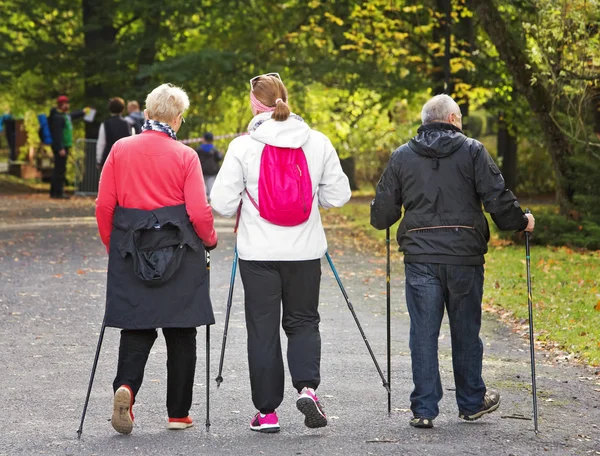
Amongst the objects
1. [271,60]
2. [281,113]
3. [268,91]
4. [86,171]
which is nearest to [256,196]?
[281,113]

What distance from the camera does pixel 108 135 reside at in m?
20.8

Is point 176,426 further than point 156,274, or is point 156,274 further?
point 176,426

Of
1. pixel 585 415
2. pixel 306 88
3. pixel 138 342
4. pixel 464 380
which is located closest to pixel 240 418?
pixel 138 342

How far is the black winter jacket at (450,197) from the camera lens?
6.61m

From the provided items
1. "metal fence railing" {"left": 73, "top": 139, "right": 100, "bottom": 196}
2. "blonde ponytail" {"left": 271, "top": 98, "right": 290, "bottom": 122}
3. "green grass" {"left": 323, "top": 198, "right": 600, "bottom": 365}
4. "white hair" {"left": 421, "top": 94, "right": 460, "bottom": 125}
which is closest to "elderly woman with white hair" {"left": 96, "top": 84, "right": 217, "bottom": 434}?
"blonde ponytail" {"left": 271, "top": 98, "right": 290, "bottom": 122}

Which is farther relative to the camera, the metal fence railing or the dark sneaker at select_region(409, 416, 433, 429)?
the metal fence railing

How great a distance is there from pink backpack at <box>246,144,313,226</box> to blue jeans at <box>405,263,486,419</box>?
752 millimetres

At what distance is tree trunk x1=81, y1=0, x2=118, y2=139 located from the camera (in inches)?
1241

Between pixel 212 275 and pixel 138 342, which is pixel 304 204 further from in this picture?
pixel 212 275

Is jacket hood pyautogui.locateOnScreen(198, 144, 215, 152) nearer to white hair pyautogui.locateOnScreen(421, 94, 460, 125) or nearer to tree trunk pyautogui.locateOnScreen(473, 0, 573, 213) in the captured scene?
tree trunk pyautogui.locateOnScreen(473, 0, 573, 213)

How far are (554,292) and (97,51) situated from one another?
21.8 metres

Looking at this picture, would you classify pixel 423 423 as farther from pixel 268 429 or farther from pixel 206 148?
pixel 206 148

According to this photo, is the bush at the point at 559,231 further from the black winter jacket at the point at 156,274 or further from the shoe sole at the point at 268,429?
the black winter jacket at the point at 156,274

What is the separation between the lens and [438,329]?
674 cm
